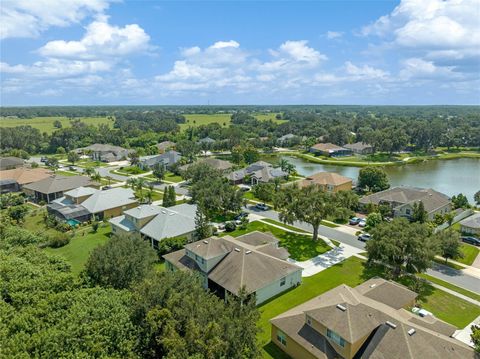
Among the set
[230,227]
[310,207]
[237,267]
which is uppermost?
[310,207]

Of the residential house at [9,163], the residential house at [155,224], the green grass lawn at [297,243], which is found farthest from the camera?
the residential house at [9,163]

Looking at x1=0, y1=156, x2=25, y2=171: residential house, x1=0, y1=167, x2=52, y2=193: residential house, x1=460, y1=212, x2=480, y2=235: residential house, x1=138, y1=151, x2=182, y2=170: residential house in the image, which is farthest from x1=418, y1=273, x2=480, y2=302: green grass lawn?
x1=0, y1=156, x2=25, y2=171: residential house

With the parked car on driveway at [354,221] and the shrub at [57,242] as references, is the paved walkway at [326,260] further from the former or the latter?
the shrub at [57,242]

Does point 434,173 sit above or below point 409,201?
below

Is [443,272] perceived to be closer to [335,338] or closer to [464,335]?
[464,335]

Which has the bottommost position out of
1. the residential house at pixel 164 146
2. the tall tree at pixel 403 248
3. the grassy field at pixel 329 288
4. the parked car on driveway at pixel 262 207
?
the parked car on driveway at pixel 262 207

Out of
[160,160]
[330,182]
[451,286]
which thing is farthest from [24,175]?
[451,286]

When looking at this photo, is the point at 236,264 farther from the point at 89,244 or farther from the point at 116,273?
the point at 89,244

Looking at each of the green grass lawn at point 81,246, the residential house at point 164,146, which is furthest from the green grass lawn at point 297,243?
the residential house at point 164,146
